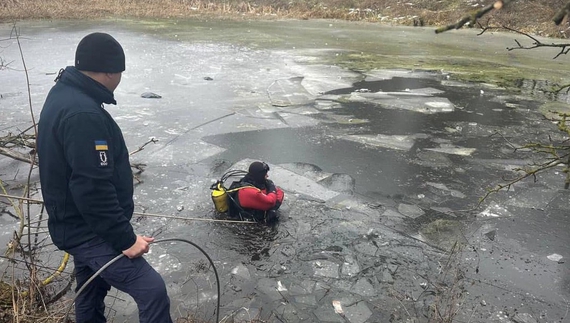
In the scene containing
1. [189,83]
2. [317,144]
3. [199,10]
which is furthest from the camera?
[199,10]

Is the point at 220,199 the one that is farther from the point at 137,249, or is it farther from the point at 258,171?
the point at 137,249

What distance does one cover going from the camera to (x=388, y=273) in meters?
4.01

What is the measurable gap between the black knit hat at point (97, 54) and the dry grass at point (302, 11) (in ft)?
71.9

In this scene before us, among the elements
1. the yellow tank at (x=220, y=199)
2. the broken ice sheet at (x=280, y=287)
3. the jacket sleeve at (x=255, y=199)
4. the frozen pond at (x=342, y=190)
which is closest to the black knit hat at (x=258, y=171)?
the jacket sleeve at (x=255, y=199)

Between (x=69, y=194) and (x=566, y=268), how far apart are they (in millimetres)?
4353

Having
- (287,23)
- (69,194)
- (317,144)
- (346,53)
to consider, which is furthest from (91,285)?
(287,23)

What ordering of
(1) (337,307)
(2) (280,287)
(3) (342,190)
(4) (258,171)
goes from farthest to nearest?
1. (3) (342,190)
2. (4) (258,171)
3. (2) (280,287)
4. (1) (337,307)

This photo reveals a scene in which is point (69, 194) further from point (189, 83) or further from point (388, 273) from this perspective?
point (189, 83)

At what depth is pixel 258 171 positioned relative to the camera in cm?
470

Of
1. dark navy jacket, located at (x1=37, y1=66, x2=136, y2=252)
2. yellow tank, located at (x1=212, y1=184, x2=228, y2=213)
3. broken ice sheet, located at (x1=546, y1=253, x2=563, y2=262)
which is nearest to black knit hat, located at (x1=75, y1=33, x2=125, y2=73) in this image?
dark navy jacket, located at (x1=37, y1=66, x2=136, y2=252)

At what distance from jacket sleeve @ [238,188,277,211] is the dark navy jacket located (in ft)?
6.88

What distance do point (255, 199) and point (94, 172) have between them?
2.38 meters

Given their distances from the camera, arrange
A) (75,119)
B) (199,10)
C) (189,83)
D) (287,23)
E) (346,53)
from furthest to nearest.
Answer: (199,10), (287,23), (346,53), (189,83), (75,119)

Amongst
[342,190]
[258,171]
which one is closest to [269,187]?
[258,171]
